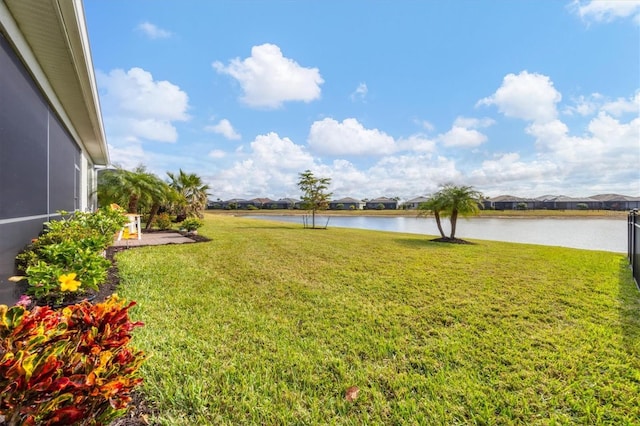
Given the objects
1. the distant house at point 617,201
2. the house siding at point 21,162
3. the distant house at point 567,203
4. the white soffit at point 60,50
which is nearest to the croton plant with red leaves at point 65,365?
the house siding at point 21,162

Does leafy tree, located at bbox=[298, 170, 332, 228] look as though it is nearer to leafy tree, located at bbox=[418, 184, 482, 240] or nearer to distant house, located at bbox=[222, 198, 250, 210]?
leafy tree, located at bbox=[418, 184, 482, 240]

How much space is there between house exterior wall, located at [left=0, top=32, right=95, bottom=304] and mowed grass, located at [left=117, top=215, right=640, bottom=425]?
1.46 metres

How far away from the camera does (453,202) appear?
11.9 m

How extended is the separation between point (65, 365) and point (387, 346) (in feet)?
8.53

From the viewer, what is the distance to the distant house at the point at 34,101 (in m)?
3.32

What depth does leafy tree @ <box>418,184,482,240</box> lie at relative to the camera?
11719 millimetres

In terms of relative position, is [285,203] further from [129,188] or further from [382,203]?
[129,188]

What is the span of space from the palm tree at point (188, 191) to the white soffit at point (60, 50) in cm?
1222

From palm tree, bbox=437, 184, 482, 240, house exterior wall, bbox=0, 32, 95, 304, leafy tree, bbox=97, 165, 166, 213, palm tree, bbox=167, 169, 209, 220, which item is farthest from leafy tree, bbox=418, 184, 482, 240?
palm tree, bbox=167, 169, 209, 220

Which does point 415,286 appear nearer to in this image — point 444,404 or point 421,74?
point 444,404

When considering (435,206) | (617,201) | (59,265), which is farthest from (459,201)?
(617,201)

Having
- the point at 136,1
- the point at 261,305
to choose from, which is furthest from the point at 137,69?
the point at 261,305

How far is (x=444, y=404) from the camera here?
2221 mm

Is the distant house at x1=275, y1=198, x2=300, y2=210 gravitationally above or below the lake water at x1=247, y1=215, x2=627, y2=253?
above
